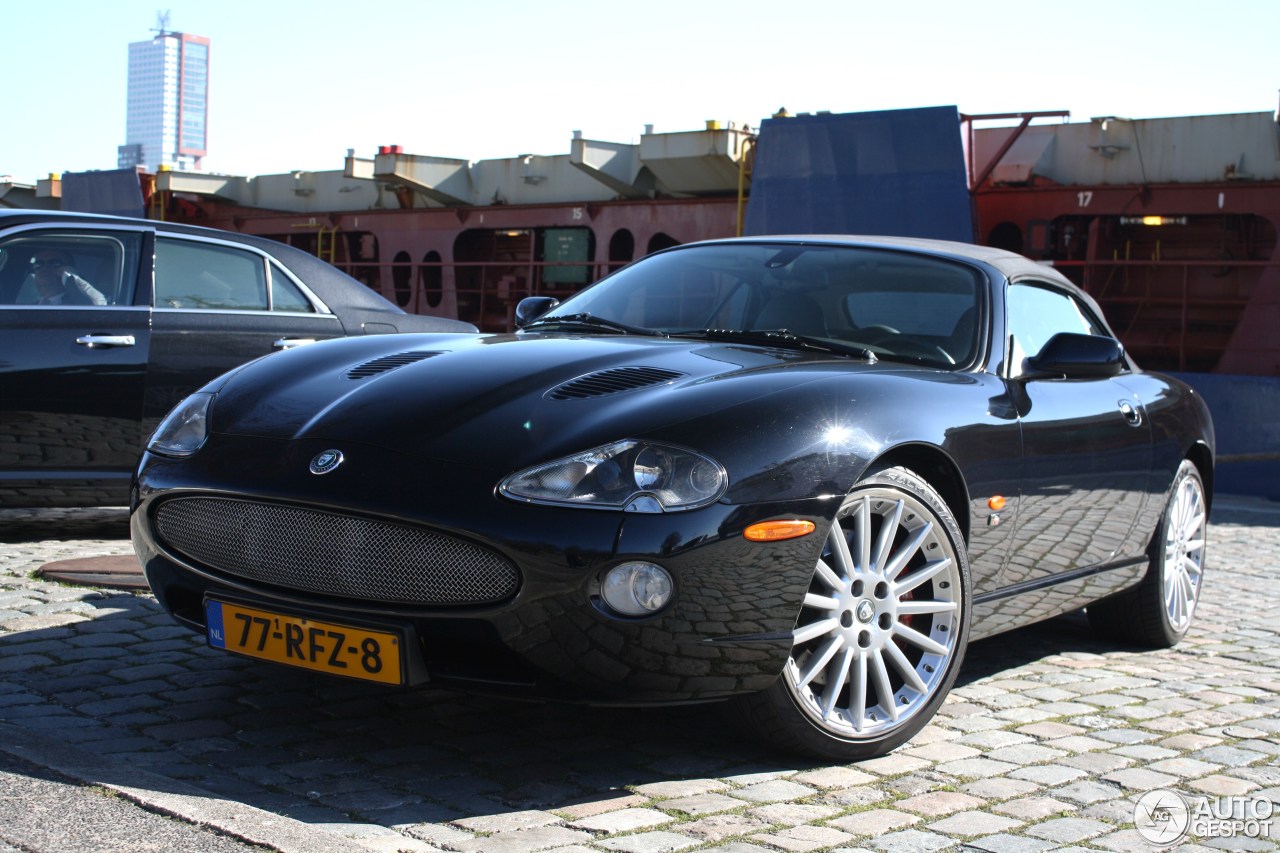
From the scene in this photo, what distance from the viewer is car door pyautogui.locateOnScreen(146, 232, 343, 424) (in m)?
6.60

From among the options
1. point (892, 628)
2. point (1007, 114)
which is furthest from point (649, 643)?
point (1007, 114)

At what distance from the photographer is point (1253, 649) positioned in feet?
18.6

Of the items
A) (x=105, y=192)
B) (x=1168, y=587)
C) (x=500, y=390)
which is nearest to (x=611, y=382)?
(x=500, y=390)

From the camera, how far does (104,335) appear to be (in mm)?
6445

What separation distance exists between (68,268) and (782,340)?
387cm

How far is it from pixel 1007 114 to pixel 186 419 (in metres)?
12.3

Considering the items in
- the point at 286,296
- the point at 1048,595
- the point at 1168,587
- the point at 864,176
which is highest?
the point at 864,176

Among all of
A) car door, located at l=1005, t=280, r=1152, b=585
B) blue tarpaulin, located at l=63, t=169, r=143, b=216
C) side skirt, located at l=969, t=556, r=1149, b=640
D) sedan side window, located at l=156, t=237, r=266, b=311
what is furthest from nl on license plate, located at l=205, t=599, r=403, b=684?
blue tarpaulin, located at l=63, t=169, r=143, b=216

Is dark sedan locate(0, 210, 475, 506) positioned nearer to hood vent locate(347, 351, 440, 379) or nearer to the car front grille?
hood vent locate(347, 351, 440, 379)

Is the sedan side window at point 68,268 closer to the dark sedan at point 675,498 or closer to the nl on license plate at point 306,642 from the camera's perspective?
the dark sedan at point 675,498

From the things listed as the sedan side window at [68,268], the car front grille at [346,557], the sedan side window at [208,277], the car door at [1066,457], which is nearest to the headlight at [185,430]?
the car front grille at [346,557]

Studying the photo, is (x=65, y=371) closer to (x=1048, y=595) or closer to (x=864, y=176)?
(x=1048, y=595)

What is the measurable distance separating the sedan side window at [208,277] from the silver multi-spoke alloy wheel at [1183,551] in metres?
4.46

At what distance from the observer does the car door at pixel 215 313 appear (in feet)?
21.6
